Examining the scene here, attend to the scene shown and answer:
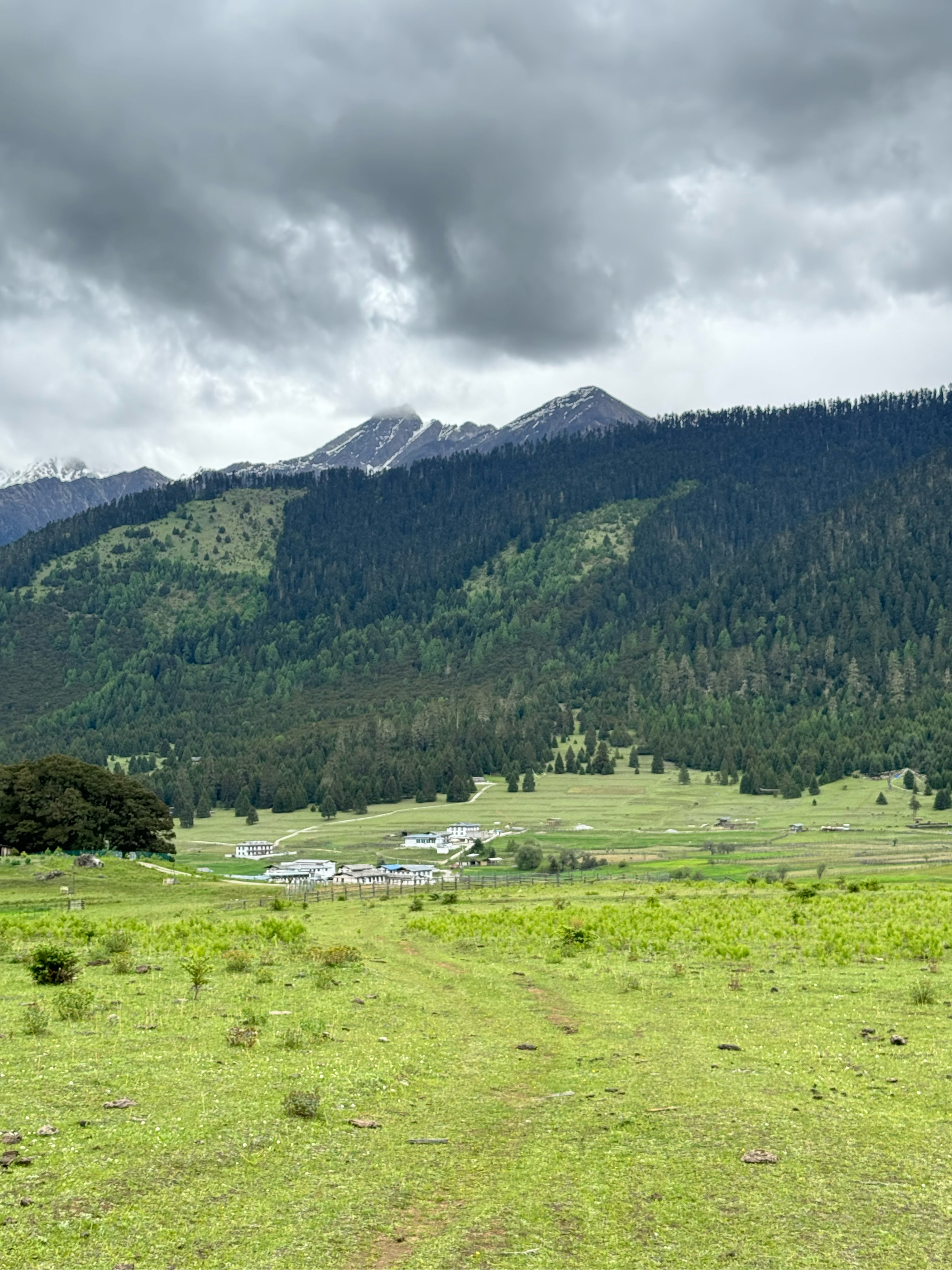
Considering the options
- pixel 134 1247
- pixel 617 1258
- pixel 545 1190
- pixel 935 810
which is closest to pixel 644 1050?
pixel 545 1190

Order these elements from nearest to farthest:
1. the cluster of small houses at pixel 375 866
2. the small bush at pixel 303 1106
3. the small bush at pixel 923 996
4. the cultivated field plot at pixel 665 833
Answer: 1. the small bush at pixel 303 1106
2. the small bush at pixel 923 996
3. the cluster of small houses at pixel 375 866
4. the cultivated field plot at pixel 665 833

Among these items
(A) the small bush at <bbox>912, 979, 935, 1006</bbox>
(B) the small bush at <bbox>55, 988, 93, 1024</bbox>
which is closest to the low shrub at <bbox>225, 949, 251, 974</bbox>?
(B) the small bush at <bbox>55, 988, 93, 1024</bbox>

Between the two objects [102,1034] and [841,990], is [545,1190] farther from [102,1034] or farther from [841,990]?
[841,990]

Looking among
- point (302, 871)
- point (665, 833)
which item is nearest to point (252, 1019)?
point (302, 871)

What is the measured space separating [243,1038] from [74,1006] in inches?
211

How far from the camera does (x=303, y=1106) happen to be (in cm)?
1812

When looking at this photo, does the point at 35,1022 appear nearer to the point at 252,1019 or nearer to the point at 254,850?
the point at 252,1019

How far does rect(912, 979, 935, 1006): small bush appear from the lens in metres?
29.3

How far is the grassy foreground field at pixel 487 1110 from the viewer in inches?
521

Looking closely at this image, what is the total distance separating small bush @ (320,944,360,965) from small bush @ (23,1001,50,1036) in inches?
475

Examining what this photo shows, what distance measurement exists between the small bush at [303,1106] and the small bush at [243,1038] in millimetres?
5226

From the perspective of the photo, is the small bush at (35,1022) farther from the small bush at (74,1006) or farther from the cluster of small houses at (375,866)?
the cluster of small houses at (375,866)

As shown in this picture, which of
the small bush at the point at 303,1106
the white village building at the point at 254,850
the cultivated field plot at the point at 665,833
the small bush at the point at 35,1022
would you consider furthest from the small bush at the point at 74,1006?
the white village building at the point at 254,850

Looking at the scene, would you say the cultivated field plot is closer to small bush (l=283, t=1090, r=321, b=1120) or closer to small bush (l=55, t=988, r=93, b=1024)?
small bush (l=55, t=988, r=93, b=1024)
